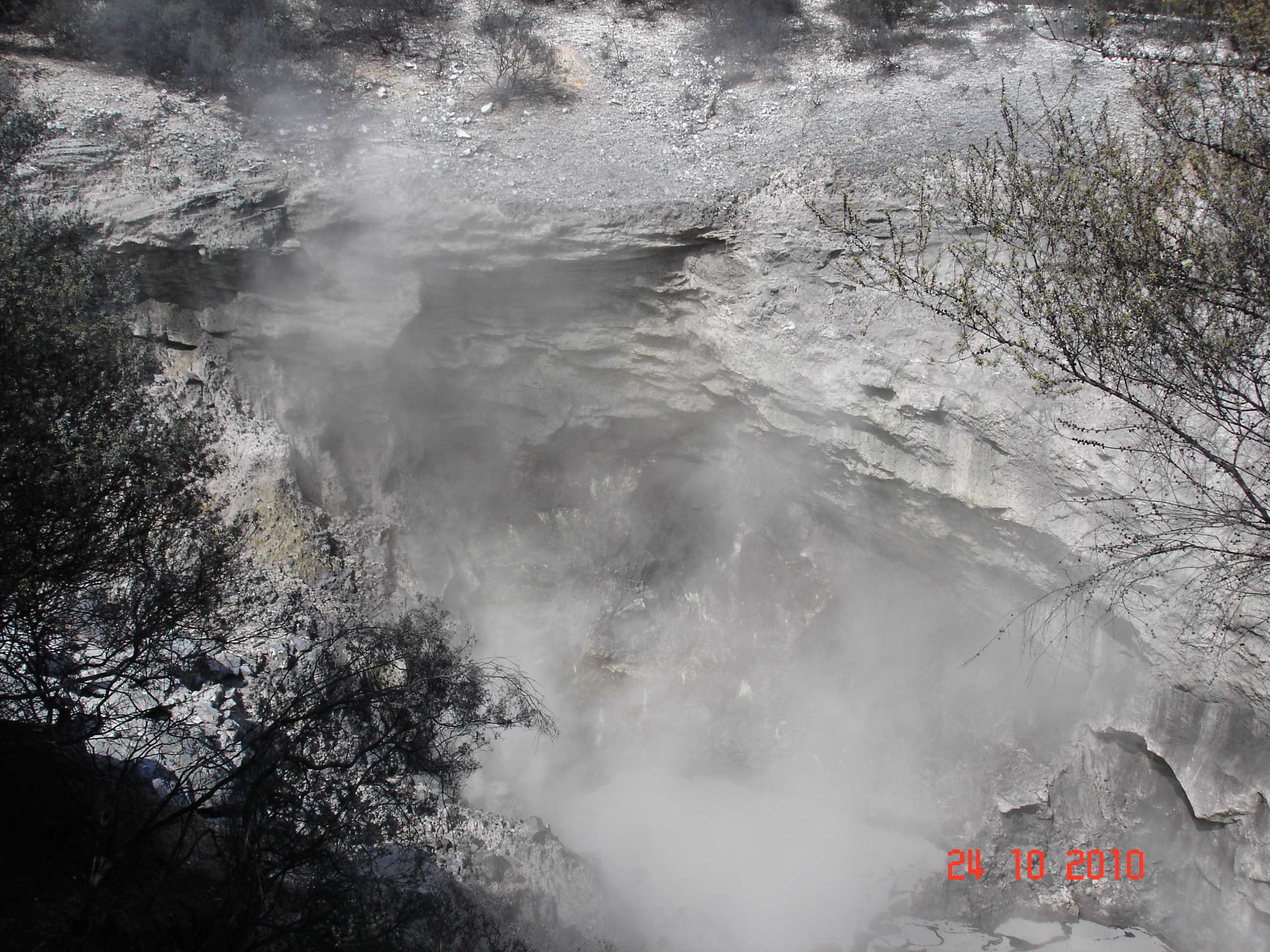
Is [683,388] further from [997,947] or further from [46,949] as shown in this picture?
[46,949]

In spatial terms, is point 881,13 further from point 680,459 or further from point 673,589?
point 673,589

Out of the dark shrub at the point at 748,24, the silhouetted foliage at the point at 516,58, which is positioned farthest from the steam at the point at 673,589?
the dark shrub at the point at 748,24

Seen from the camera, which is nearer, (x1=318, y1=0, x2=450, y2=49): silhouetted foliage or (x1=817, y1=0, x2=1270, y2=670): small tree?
(x1=817, y1=0, x2=1270, y2=670): small tree

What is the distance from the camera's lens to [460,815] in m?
6.88

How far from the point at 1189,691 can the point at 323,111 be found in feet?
32.1

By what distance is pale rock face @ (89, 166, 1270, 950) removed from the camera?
21.1 feet

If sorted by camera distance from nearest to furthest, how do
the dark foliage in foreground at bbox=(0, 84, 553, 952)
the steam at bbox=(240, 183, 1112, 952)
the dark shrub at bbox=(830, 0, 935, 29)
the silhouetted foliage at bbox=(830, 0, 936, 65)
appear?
the dark foliage in foreground at bbox=(0, 84, 553, 952) → the steam at bbox=(240, 183, 1112, 952) → the silhouetted foliage at bbox=(830, 0, 936, 65) → the dark shrub at bbox=(830, 0, 935, 29)

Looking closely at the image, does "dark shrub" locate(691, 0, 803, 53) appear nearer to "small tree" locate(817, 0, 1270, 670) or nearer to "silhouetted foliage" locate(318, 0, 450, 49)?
"silhouetted foliage" locate(318, 0, 450, 49)

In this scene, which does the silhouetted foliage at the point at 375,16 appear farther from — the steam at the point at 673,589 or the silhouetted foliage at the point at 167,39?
the steam at the point at 673,589

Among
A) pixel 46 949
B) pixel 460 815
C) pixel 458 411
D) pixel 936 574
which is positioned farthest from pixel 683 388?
pixel 46 949

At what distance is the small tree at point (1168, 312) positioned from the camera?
390 centimetres
